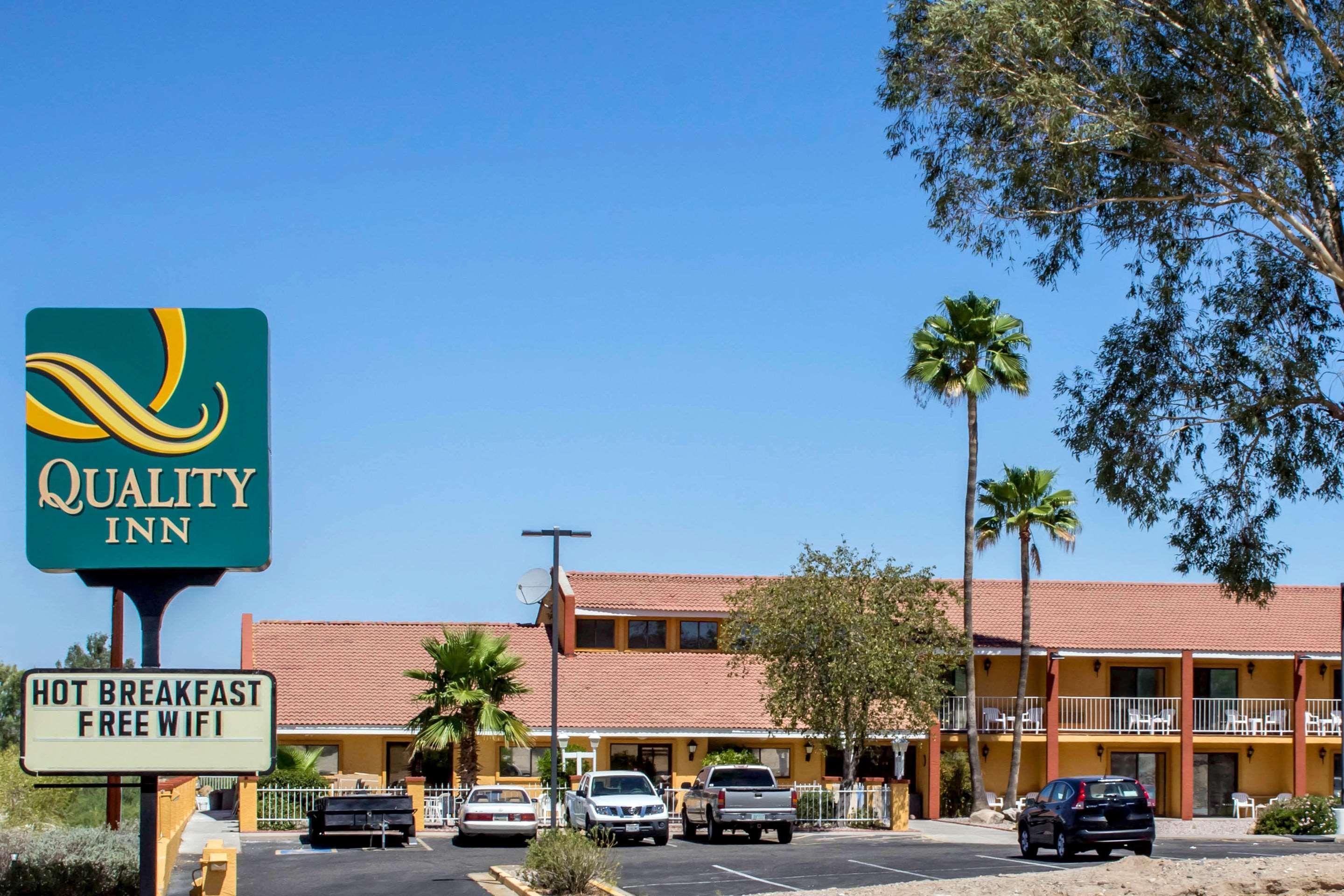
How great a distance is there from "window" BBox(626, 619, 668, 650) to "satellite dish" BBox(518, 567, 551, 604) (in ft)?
69.9

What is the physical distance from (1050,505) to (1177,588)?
7453 mm

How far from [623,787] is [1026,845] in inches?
341

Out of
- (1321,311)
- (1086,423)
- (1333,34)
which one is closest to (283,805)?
(1086,423)

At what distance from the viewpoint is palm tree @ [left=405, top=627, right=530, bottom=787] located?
3625 cm

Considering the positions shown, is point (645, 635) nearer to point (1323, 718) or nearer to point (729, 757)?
point (729, 757)

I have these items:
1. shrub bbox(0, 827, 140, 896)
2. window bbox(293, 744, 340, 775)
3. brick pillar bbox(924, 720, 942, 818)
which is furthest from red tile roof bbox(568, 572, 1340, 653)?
shrub bbox(0, 827, 140, 896)

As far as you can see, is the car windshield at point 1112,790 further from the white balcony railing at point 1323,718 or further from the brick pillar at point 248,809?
the white balcony railing at point 1323,718

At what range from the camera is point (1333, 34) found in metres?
20.3

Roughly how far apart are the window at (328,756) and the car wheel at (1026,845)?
778 inches

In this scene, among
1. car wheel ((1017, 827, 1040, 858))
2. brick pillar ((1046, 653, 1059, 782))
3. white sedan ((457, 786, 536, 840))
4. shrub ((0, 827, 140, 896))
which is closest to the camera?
shrub ((0, 827, 140, 896))

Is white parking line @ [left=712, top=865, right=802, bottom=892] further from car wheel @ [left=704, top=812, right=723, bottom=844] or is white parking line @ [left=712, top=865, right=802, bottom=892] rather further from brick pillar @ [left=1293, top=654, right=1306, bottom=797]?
brick pillar @ [left=1293, top=654, right=1306, bottom=797]

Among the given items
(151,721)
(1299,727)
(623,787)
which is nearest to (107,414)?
(151,721)

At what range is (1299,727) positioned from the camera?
45.6 m

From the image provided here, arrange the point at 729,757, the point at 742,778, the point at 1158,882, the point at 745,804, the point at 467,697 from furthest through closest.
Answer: the point at 729,757 → the point at 467,697 → the point at 742,778 → the point at 745,804 → the point at 1158,882
